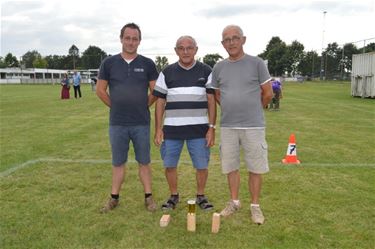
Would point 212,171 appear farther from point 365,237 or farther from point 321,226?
point 365,237

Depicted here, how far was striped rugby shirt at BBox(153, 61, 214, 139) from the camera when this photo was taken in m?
4.35

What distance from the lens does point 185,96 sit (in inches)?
172

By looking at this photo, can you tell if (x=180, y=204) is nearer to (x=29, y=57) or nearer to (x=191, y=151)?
(x=191, y=151)

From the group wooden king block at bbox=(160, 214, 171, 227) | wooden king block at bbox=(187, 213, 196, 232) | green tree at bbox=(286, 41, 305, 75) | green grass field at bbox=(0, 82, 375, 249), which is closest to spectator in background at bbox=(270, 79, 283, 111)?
green grass field at bbox=(0, 82, 375, 249)

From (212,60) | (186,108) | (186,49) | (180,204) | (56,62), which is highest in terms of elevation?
(56,62)


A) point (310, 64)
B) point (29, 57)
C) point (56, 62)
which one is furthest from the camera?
point (29, 57)

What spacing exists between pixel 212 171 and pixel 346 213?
2.30 m

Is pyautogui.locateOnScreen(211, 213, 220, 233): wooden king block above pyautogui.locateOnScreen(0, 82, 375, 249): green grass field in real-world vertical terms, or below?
above

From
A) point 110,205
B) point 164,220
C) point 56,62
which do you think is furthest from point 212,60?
point 56,62

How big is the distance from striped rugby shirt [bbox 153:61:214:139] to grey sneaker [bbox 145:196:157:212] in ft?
2.67

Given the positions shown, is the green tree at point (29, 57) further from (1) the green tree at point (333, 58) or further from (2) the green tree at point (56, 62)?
(1) the green tree at point (333, 58)

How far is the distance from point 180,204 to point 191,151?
692 millimetres

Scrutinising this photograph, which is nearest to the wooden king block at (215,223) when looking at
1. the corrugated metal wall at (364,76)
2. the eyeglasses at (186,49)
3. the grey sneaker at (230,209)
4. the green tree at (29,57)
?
the grey sneaker at (230,209)

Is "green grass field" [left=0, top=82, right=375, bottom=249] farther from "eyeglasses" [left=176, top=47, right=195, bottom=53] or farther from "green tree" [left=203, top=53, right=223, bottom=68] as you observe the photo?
"green tree" [left=203, top=53, right=223, bottom=68]
